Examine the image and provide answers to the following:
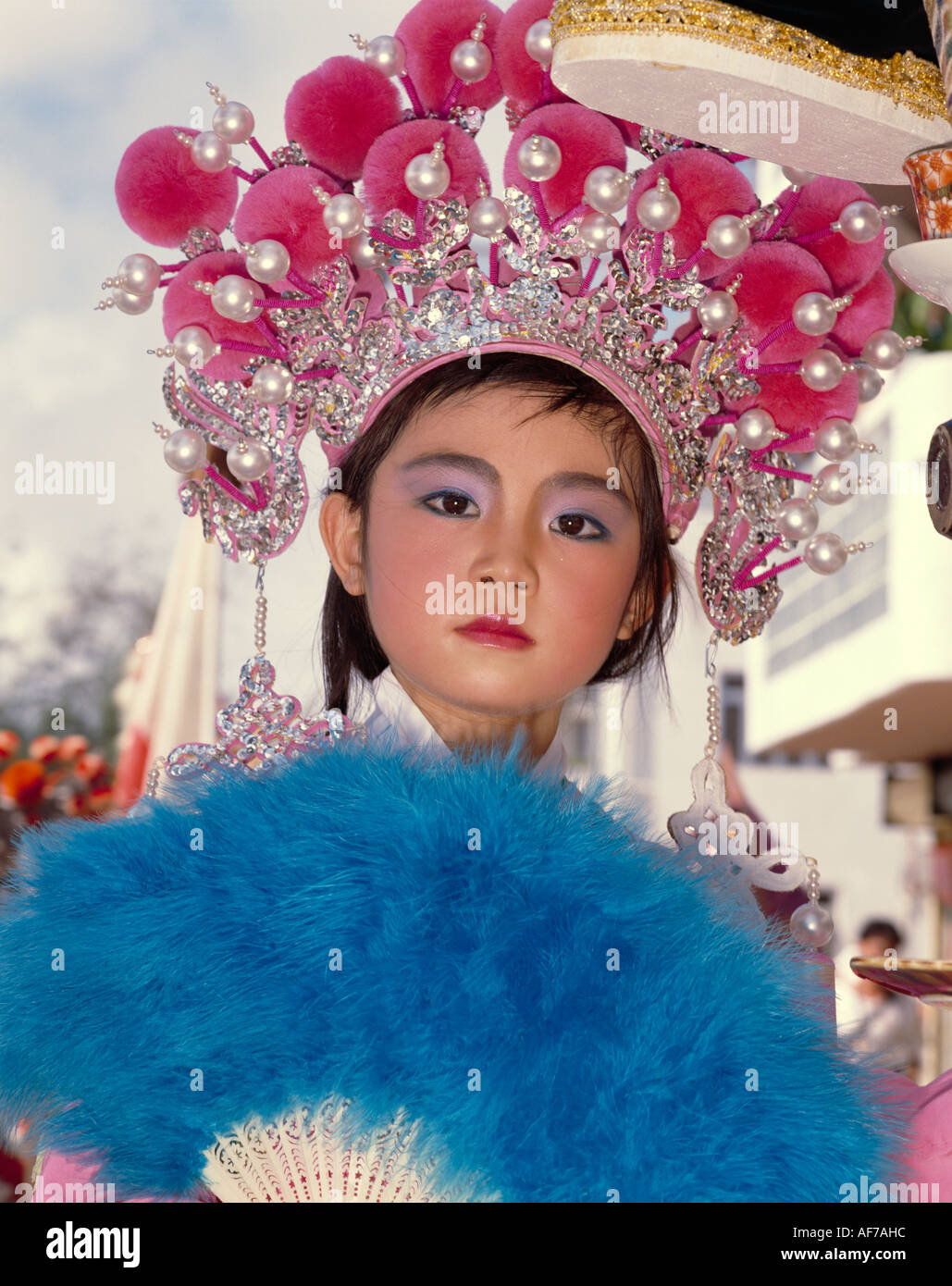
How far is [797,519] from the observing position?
1.84 metres

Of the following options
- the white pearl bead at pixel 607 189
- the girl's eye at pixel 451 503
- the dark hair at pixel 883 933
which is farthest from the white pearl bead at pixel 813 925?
the dark hair at pixel 883 933

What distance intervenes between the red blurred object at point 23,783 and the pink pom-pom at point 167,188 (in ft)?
5.00

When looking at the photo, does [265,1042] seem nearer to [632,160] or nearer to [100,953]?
[100,953]

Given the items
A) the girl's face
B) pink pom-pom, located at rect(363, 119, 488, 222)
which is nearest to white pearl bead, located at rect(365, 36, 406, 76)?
pink pom-pom, located at rect(363, 119, 488, 222)

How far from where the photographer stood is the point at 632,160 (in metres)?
2.20

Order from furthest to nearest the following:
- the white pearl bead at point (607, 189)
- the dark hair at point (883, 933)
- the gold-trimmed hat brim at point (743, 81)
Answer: the dark hair at point (883, 933) → the white pearl bead at point (607, 189) → the gold-trimmed hat brim at point (743, 81)

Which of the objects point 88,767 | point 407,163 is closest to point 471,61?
point 407,163

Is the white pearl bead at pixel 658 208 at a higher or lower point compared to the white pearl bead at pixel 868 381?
higher

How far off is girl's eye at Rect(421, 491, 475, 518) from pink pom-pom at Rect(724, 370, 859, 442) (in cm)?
43

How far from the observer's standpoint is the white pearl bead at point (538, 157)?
166 centimetres

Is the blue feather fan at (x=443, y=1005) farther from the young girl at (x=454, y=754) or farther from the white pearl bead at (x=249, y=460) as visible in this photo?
the white pearl bead at (x=249, y=460)

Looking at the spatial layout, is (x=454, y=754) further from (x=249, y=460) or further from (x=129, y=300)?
(x=129, y=300)
